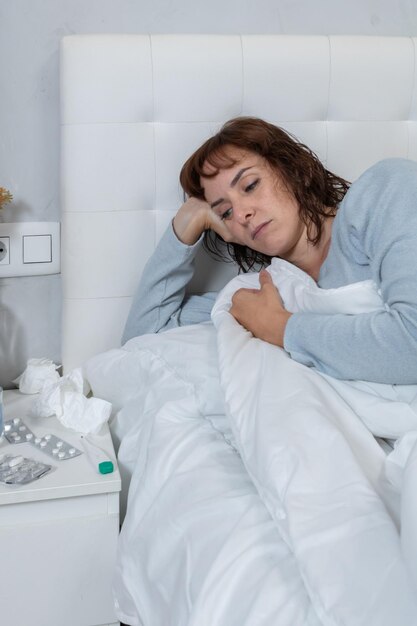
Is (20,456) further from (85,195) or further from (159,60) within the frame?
(159,60)

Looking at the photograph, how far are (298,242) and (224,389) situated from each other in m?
0.46

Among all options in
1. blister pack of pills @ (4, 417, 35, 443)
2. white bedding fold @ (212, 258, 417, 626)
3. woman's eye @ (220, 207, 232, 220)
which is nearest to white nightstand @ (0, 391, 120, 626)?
blister pack of pills @ (4, 417, 35, 443)

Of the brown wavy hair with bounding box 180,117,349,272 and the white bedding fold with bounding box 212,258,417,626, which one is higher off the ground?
the brown wavy hair with bounding box 180,117,349,272

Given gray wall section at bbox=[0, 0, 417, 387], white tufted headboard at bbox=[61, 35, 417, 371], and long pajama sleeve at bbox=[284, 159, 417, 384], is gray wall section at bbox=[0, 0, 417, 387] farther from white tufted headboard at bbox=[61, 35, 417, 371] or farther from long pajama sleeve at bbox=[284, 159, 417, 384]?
long pajama sleeve at bbox=[284, 159, 417, 384]

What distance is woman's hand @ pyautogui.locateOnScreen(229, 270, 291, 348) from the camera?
1.27 m

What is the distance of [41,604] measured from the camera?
1.20m

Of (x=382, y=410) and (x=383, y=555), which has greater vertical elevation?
(x=382, y=410)

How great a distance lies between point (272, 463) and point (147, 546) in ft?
0.97

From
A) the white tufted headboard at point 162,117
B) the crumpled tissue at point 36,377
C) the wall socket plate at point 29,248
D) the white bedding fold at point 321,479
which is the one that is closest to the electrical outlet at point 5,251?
the wall socket plate at point 29,248

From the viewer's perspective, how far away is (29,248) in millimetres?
1573

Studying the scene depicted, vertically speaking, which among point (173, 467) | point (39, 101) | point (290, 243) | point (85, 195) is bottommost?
point (173, 467)

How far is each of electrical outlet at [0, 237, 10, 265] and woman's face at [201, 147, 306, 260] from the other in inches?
18.2

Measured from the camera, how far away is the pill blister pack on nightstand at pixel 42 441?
129 centimetres

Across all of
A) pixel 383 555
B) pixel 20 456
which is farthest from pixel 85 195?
pixel 383 555
